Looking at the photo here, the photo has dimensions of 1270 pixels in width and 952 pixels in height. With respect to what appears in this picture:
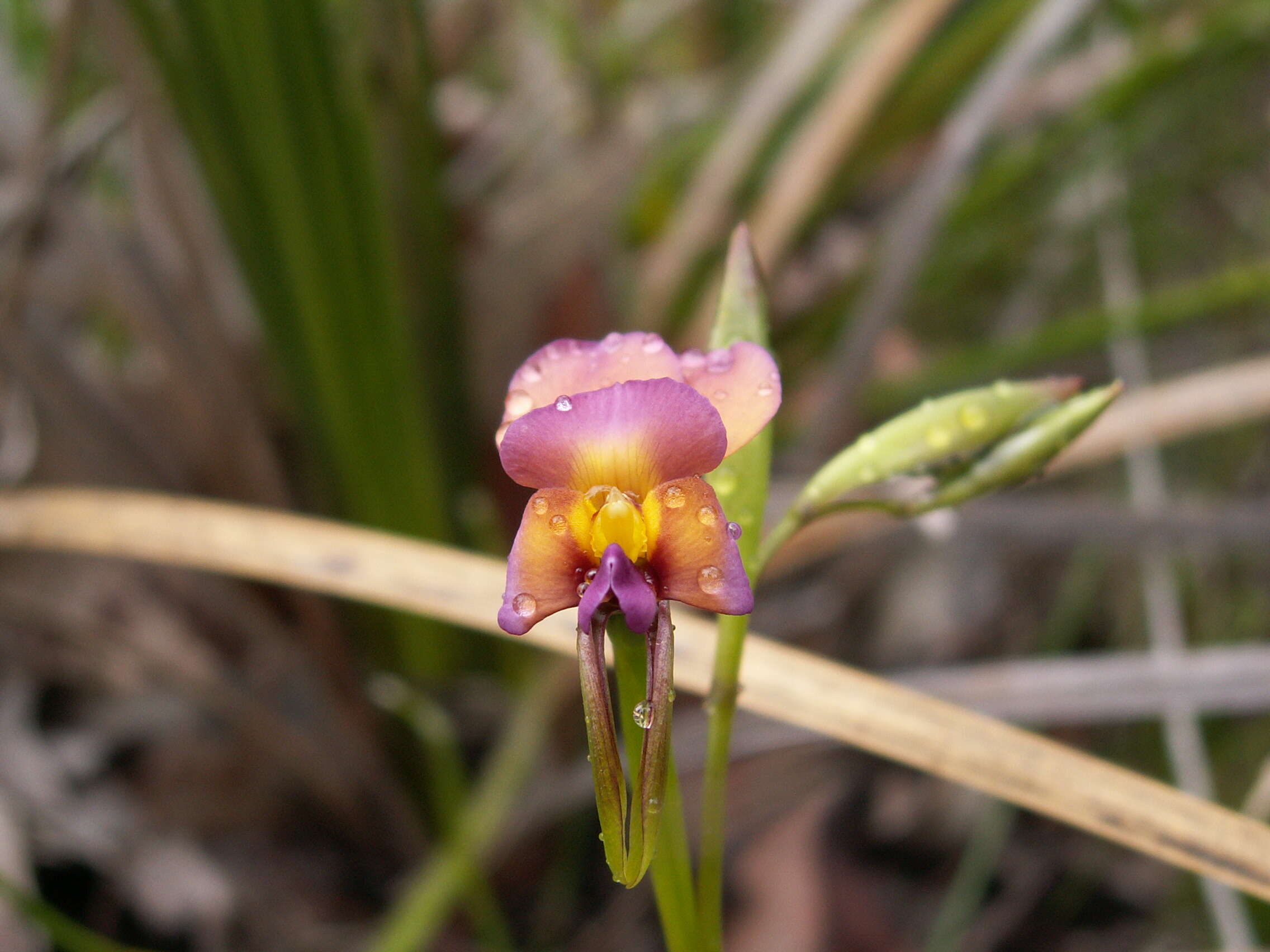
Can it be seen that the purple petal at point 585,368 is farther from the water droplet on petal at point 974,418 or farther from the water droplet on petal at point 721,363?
the water droplet on petal at point 974,418

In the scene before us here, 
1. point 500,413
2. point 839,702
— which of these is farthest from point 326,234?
point 839,702

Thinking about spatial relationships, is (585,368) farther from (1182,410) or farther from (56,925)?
(1182,410)

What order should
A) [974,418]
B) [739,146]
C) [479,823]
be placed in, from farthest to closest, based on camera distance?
1. [739,146]
2. [479,823]
3. [974,418]

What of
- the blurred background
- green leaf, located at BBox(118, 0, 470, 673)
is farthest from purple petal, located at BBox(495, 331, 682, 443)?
green leaf, located at BBox(118, 0, 470, 673)

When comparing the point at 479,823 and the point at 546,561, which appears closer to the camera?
the point at 546,561

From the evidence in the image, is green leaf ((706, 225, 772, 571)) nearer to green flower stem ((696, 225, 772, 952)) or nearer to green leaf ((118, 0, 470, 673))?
green flower stem ((696, 225, 772, 952))

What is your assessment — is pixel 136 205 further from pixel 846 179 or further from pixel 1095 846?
pixel 1095 846
